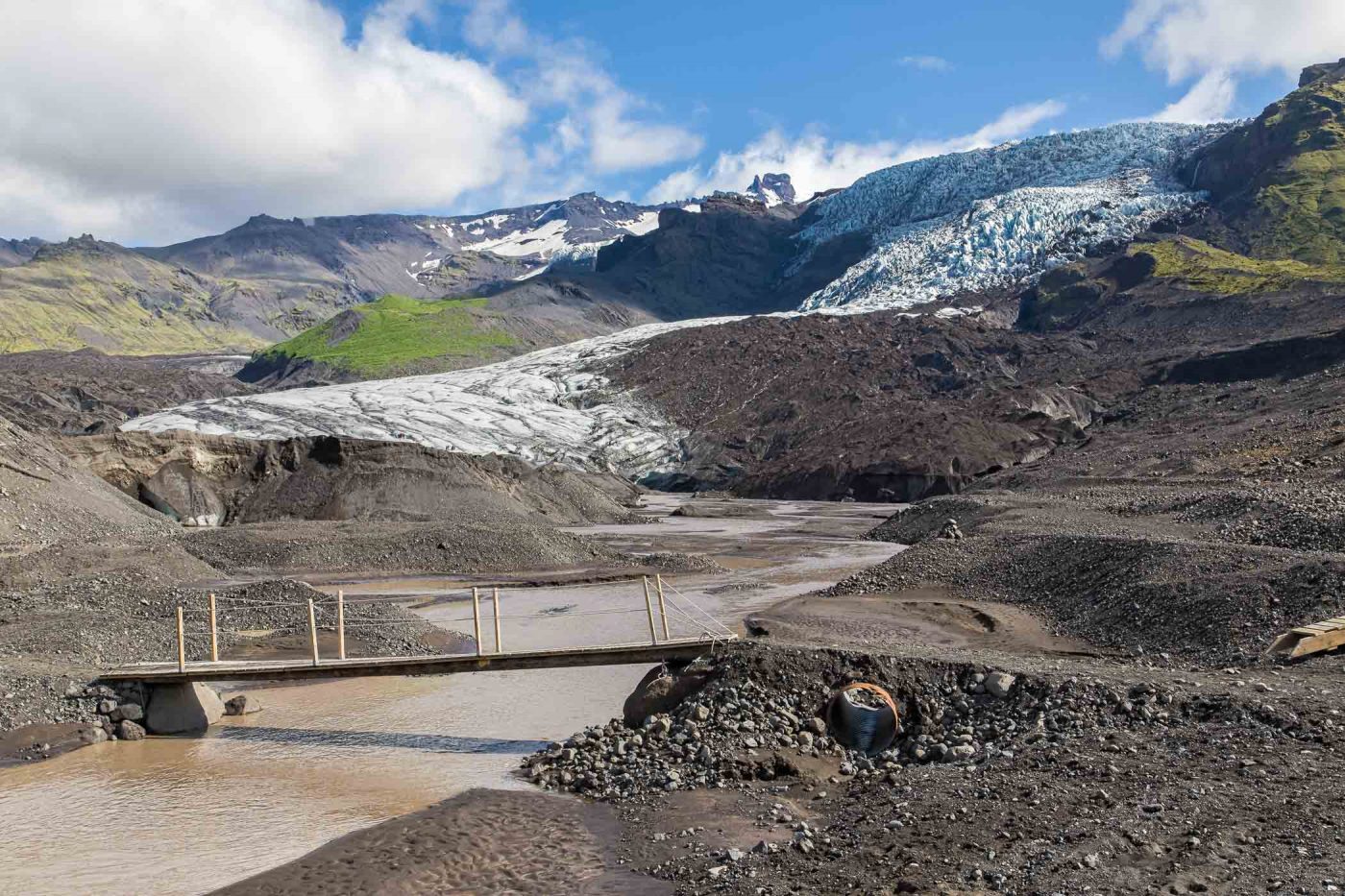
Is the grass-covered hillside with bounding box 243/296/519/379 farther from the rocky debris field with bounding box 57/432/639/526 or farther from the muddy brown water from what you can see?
the muddy brown water

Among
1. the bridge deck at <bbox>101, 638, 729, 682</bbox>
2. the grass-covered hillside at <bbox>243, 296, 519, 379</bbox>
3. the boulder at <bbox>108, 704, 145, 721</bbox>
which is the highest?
the grass-covered hillside at <bbox>243, 296, 519, 379</bbox>

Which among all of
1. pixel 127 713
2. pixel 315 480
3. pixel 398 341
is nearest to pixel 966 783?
pixel 127 713

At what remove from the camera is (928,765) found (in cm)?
1403

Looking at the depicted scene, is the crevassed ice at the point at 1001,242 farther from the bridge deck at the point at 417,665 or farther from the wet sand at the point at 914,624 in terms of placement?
the bridge deck at the point at 417,665

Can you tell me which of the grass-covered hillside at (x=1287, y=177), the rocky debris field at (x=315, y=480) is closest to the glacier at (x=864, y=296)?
the grass-covered hillside at (x=1287, y=177)

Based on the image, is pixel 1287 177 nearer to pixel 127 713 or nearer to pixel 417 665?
pixel 417 665

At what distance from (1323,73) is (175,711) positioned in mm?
195610

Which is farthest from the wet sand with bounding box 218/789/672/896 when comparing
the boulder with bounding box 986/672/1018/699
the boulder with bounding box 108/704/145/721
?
the boulder with bounding box 108/704/145/721

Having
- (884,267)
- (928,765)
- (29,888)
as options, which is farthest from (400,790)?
(884,267)

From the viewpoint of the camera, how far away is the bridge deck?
61.4 feet

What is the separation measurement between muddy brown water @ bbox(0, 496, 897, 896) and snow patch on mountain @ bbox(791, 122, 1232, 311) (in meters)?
141

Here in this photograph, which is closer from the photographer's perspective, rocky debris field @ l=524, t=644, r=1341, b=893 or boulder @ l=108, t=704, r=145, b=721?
rocky debris field @ l=524, t=644, r=1341, b=893

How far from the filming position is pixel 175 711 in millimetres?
19438

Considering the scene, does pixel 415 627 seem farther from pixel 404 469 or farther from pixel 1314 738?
pixel 404 469
